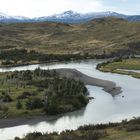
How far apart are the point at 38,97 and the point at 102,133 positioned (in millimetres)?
29283

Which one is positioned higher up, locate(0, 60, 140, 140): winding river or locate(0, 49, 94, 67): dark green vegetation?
locate(0, 49, 94, 67): dark green vegetation

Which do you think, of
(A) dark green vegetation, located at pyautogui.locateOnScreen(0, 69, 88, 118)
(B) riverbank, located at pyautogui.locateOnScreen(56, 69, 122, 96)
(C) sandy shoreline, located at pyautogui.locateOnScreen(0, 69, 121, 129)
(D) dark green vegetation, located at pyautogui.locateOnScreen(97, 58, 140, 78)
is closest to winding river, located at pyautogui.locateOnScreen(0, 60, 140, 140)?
(C) sandy shoreline, located at pyautogui.locateOnScreen(0, 69, 121, 129)

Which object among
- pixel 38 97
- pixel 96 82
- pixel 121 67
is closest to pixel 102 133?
pixel 38 97

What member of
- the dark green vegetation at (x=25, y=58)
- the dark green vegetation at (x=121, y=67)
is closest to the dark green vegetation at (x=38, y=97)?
the dark green vegetation at (x=121, y=67)

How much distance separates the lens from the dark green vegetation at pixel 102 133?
3966cm

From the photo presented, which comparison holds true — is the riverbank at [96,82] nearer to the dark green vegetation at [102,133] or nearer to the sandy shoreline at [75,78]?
the sandy shoreline at [75,78]

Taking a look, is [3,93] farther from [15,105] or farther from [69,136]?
[69,136]

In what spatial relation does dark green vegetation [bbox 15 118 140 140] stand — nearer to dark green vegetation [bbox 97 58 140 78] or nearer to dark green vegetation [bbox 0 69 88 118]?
dark green vegetation [bbox 0 69 88 118]

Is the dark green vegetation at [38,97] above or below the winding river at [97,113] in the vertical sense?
above

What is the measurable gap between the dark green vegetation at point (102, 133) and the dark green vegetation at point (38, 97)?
15.9 m

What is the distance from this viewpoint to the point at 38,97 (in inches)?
2751

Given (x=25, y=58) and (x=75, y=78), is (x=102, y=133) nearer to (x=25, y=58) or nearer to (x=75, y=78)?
(x=75, y=78)

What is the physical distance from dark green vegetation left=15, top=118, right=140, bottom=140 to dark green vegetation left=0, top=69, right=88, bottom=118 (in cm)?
1591

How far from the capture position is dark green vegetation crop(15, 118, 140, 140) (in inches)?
1561
